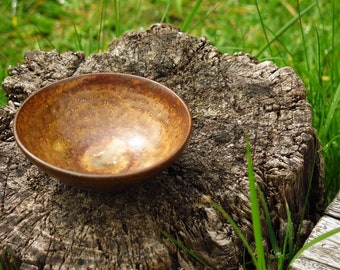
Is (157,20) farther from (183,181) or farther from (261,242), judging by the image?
(261,242)

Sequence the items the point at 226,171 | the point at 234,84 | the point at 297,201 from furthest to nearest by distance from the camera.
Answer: the point at 234,84
the point at 297,201
the point at 226,171

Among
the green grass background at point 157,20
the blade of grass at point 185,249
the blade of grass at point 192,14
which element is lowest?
the green grass background at point 157,20

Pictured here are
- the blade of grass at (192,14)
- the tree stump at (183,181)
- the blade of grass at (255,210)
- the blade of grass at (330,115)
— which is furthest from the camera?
the blade of grass at (192,14)

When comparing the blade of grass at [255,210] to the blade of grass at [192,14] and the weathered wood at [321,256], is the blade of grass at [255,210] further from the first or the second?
the blade of grass at [192,14]

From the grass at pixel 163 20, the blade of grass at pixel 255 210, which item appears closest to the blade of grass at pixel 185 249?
the blade of grass at pixel 255 210

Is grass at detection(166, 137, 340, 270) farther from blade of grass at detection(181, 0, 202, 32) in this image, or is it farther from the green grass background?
the green grass background

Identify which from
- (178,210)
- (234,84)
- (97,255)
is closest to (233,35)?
(234,84)

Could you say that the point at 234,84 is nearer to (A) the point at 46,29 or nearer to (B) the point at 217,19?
(B) the point at 217,19
